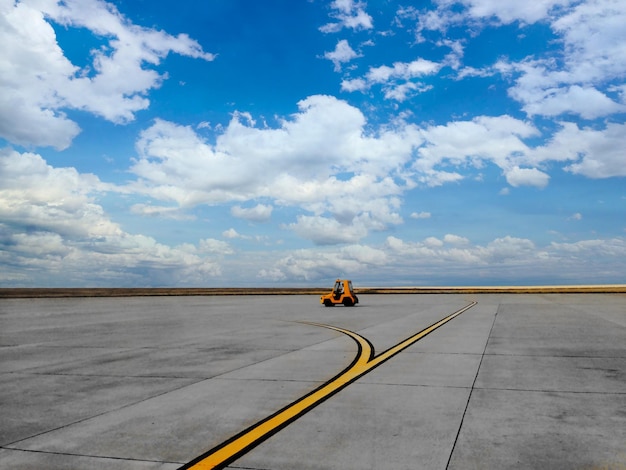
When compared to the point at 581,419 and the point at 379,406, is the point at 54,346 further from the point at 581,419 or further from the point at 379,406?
the point at 581,419

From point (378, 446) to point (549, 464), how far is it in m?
1.61

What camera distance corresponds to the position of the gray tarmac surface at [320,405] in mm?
5027

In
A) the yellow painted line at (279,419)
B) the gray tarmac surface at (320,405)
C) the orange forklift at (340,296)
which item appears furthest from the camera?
the orange forklift at (340,296)

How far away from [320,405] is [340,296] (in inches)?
1198

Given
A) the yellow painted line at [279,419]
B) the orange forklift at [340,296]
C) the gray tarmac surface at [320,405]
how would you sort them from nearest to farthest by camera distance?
1. the yellow painted line at [279,419]
2. the gray tarmac surface at [320,405]
3. the orange forklift at [340,296]

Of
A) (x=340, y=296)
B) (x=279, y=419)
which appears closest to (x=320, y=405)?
(x=279, y=419)

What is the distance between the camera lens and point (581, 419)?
6367 mm

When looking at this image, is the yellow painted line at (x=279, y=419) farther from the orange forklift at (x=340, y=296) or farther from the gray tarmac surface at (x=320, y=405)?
the orange forklift at (x=340, y=296)

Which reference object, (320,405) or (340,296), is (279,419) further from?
(340,296)

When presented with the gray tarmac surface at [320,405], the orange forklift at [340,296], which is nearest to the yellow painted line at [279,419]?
the gray tarmac surface at [320,405]

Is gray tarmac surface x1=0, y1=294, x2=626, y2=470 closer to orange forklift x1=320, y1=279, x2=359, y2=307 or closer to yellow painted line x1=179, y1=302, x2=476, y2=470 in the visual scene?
yellow painted line x1=179, y1=302, x2=476, y2=470

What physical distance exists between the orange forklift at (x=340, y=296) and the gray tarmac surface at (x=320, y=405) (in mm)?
22851

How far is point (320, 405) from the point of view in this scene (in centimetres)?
691

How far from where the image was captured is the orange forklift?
3683 cm
